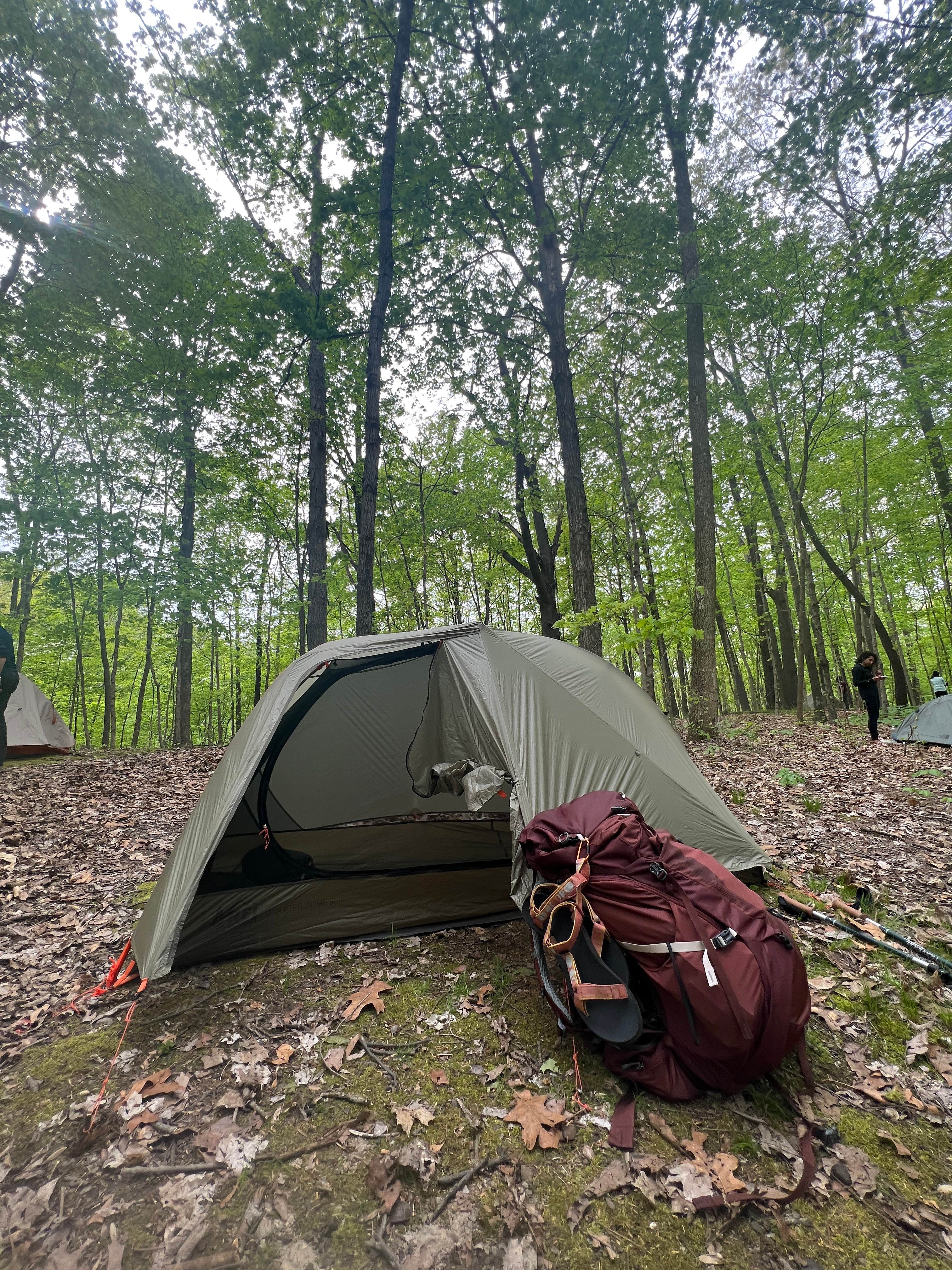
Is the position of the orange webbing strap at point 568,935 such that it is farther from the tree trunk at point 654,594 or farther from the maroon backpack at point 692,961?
the tree trunk at point 654,594

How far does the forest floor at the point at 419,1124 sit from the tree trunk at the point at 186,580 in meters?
8.41

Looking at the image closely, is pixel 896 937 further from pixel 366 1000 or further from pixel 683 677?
pixel 683 677

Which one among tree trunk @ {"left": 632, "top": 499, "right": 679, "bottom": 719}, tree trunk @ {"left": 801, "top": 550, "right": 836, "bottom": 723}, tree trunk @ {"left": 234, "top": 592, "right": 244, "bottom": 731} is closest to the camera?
tree trunk @ {"left": 801, "top": 550, "right": 836, "bottom": 723}

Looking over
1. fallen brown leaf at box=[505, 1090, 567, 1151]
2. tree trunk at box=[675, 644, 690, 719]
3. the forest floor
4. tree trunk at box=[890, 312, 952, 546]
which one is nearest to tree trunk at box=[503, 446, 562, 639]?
tree trunk at box=[675, 644, 690, 719]

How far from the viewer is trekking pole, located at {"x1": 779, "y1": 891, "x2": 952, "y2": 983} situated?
8.86 ft

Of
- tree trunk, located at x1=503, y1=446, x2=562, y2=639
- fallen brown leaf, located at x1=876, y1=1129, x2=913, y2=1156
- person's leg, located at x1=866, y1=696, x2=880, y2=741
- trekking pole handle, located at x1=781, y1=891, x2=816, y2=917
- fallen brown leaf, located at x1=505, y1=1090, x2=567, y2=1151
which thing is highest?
tree trunk, located at x1=503, y1=446, x2=562, y2=639

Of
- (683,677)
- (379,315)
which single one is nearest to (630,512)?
(379,315)

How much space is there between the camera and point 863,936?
9.94 feet

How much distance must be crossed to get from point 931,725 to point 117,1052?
1069 centimetres

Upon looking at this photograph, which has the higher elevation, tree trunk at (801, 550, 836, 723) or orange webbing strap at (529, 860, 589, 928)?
tree trunk at (801, 550, 836, 723)

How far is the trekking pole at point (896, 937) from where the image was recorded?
2.75 metres

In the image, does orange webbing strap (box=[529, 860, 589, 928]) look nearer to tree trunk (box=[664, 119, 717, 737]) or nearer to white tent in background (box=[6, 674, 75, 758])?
tree trunk (box=[664, 119, 717, 737])

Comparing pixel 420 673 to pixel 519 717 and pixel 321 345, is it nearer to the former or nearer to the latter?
pixel 519 717

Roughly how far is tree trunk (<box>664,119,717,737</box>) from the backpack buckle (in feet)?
23.1
